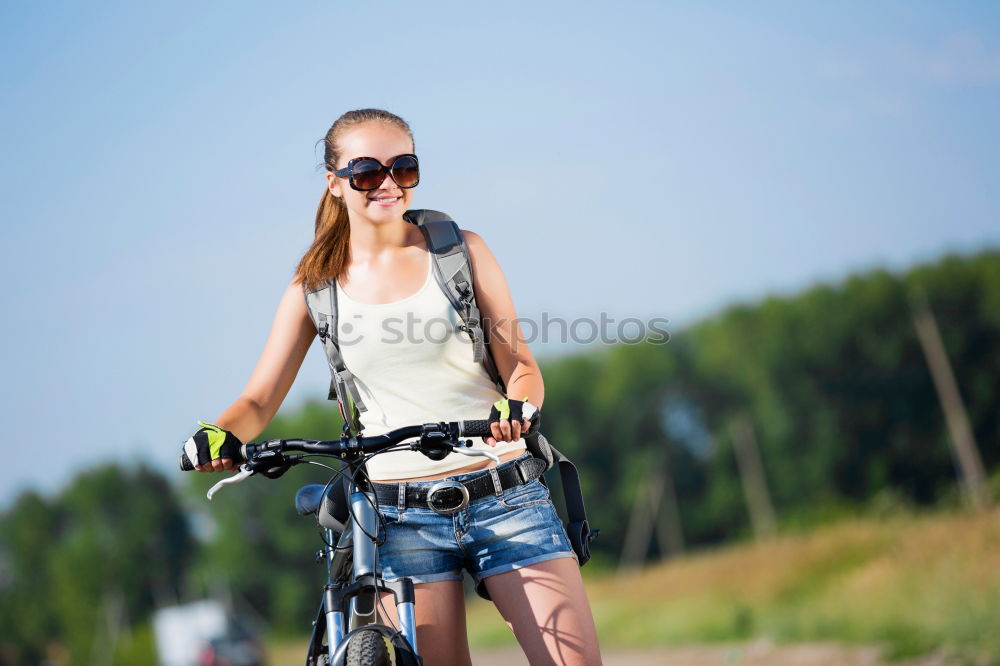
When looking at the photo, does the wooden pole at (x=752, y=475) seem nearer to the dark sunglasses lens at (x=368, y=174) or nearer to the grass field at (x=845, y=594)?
the grass field at (x=845, y=594)

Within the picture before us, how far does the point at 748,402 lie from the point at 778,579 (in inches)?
1053

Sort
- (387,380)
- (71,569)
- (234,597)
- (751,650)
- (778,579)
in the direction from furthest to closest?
(71,569) → (234,597) → (778,579) → (751,650) → (387,380)

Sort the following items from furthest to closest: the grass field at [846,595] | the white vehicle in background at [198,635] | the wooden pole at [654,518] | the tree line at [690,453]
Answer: the wooden pole at [654,518] < the tree line at [690,453] < the white vehicle in background at [198,635] < the grass field at [846,595]

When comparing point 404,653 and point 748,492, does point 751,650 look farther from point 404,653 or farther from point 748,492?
point 748,492

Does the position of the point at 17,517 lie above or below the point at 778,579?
above

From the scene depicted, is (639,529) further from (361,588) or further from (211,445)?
(211,445)

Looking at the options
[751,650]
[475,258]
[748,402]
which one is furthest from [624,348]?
[475,258]

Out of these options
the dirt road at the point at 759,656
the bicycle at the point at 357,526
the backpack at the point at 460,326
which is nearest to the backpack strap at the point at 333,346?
the backpack at the point at 460,326

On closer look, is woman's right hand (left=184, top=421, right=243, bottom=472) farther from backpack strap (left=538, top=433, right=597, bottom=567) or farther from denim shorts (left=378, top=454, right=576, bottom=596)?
backpack strap (left=538, top=433, right=597, bottom=567)

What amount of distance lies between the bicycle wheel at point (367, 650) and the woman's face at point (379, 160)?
1222 millimetres

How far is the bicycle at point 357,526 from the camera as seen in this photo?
2.96 metres

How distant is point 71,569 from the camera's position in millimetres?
57625

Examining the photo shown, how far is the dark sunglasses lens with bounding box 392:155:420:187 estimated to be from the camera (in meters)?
3.39

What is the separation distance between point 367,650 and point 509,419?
666mm
